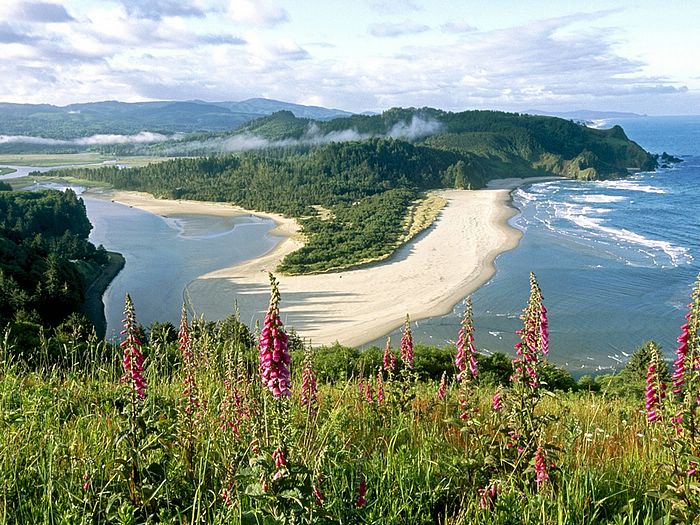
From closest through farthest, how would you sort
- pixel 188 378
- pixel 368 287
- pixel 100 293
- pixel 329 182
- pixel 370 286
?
pixel 188 378 < pixel 368 287 < pixel 370 286 < pixel 100 293 < pixel 329 182

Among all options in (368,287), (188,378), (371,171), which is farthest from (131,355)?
(371,171)

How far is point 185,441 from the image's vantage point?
3568 mm

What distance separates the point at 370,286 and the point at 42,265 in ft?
65.3

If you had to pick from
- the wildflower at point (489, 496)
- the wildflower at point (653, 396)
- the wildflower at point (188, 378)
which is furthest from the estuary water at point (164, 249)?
the wildflower at point (489, 496)

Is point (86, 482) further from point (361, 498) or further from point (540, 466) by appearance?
point (540, 466)

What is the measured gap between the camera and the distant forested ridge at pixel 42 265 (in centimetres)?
2497

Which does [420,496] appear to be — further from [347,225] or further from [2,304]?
[347,225]

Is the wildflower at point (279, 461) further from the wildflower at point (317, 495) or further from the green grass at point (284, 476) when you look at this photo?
the wildflower at point (317, 495)

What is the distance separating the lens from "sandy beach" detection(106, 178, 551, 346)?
31.1 m

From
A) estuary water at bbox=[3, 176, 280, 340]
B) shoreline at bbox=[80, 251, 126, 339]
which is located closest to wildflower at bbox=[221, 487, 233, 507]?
estuary water at bbox=[3, 176, 280, 340]

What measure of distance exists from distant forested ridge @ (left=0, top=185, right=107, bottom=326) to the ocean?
17.1 meters

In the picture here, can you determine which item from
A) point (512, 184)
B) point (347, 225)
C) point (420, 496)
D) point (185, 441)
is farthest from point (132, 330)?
point (512, 184)

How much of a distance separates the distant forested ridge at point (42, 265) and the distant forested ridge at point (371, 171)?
1576 centimetres

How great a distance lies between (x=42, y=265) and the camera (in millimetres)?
30234
